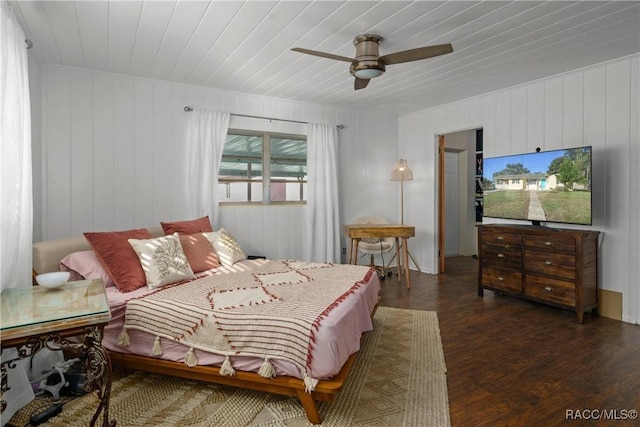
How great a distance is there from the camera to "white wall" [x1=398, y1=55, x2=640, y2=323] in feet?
10.8

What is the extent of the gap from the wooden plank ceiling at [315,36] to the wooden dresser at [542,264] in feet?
5.48

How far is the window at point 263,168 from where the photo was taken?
4.54 metres

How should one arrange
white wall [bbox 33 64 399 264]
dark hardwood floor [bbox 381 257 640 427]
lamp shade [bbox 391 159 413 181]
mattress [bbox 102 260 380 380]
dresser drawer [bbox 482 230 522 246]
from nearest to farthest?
mattress [bbox 102 260 380 380]
dark hardwood floor [bbox 381 257 640 427]
white wall [bbox 33 64 399 264]
dresser drawer [bbox 482 230 522 246]
lamp shade [bbox 391 159 413 181]

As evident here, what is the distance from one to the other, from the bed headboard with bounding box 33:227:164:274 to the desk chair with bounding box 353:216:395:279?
3.28 metres

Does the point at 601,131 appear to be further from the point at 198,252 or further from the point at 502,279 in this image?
the point at 198,252

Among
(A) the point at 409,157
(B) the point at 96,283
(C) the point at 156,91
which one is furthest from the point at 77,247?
(A) the point at 409,157

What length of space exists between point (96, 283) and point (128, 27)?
190 centimetres

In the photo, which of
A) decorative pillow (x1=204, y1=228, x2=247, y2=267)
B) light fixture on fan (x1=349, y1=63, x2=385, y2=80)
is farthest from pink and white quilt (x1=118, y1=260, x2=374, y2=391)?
light fixture on fan (x1=349, y1=63, x2=385, y2=80)

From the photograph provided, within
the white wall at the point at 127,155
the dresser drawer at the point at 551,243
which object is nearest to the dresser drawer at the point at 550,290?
the dresser drawer at the point at 551,243

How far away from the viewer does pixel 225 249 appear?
343cm

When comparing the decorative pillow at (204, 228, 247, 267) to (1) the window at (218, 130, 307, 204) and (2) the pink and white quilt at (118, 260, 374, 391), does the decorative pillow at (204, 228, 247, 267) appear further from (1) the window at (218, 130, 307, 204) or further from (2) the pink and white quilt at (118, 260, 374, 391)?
(1) the window at (218, 130, 307, 204)

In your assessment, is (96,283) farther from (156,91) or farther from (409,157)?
(409,157)

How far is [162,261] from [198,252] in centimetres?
45

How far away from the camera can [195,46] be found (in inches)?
120
